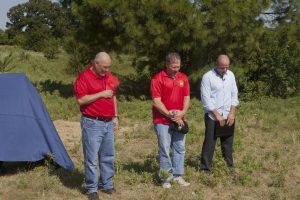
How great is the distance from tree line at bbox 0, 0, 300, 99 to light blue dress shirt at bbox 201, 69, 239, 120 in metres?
5.91

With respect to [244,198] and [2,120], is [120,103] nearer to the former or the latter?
[2,120]

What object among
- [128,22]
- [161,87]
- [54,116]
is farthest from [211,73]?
[128,22]

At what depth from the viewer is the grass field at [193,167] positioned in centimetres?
572

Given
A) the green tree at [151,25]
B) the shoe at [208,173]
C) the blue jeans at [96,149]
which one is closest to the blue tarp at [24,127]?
the blue jeans at [96,149]

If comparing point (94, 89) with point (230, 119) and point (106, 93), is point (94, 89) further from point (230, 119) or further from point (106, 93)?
point (230, 119)

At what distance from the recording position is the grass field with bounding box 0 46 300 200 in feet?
18.8

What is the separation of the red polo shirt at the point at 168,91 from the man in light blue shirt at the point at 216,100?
466 millimetres

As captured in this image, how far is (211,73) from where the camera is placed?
5996 millimetres

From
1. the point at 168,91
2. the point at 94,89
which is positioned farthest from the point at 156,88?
the point at 94,89

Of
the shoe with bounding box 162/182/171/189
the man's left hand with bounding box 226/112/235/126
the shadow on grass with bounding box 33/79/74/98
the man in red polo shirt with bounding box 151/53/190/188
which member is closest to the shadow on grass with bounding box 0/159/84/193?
the shoe with bounding box 162/182/171/189

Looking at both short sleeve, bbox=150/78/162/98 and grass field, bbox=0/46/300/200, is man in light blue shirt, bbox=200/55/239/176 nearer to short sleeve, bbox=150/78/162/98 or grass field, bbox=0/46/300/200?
grass field, bbox=0/46/300/200

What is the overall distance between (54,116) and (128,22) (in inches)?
120

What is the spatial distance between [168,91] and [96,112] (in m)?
0.86

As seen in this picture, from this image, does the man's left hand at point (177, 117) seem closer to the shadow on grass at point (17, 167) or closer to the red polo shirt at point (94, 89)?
the red polo shirt at point (94, 89)
